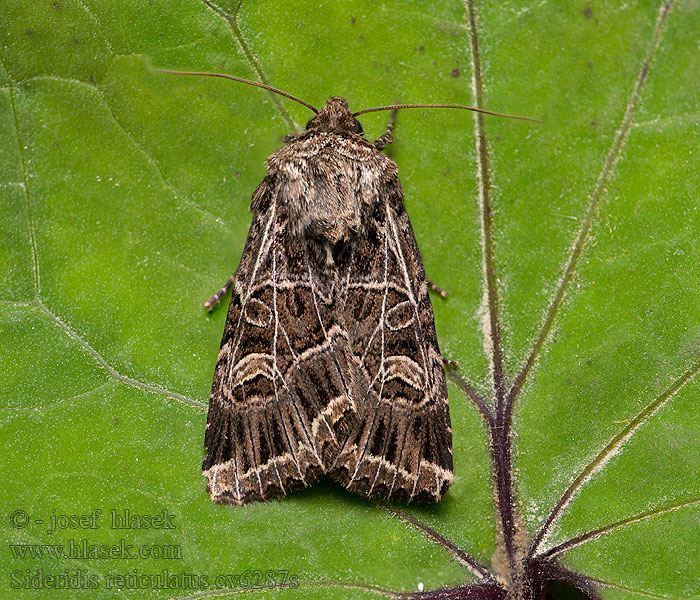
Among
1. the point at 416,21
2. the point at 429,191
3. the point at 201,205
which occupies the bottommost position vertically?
the point at 201,205

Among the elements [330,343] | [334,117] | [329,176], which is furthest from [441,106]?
[330,343]

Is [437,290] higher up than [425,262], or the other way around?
[425,262]

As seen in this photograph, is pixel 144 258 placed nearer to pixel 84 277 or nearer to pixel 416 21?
pixel 84 277

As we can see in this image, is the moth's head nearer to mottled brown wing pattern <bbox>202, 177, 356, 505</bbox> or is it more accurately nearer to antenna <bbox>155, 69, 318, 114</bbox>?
antenna <bbox>155, 69, 318, 114</bbox>

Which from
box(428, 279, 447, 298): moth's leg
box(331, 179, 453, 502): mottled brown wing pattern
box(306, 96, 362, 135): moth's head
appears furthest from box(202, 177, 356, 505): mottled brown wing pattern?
box(428, 279, 447, 298): moth's leg

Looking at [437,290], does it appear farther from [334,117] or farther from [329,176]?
[334,117]

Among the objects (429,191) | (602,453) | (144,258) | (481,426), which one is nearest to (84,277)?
(144,258)

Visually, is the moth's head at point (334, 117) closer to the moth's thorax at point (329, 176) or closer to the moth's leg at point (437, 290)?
the moth's thorax at point (329, 176)
